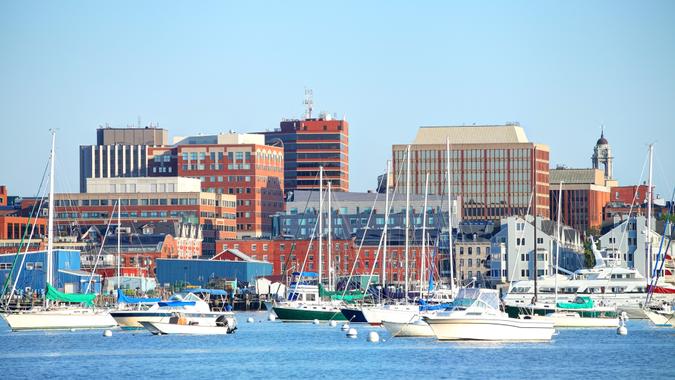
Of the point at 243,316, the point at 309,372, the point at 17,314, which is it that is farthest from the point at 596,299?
the point at 309,372

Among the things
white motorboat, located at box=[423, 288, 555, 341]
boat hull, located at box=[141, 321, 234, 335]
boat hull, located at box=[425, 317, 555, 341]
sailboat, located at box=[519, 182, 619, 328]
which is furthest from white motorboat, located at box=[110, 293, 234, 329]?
sailboat, located at box=[519, 182, 619, 328]

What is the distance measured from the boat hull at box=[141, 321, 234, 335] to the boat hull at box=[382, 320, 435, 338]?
1257cm

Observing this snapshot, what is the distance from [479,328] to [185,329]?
2767 centimetres

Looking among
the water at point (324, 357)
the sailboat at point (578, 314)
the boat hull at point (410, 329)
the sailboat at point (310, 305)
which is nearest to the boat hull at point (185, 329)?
the water at point (324, 357)

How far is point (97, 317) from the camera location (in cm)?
13850

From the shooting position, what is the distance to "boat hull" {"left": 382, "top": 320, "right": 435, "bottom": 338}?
12306 cm

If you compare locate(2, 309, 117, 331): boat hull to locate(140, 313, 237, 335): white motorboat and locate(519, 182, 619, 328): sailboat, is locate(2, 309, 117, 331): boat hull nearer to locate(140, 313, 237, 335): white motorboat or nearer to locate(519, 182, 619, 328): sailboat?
locate(140, 313, 237, 335): white motorboat

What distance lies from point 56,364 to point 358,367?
19349 mm

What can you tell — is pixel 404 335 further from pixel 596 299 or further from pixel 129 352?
pixel 596 299

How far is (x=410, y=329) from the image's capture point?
124188 mm

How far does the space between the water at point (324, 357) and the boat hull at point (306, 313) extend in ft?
74.5

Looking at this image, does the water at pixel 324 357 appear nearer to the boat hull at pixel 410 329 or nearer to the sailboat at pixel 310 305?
the boat hull at pixel 410 329

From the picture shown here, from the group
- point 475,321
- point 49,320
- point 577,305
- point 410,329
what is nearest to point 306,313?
point 577,305

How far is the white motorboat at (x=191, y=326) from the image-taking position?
12594 centimetres
